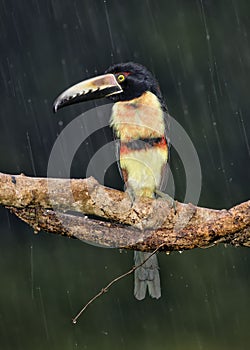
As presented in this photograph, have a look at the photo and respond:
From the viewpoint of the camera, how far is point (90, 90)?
3.40 m

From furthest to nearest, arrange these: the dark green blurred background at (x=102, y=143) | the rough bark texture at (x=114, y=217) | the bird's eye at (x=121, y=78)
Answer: the dark green blurred background at (x=102, y=143)
the bird's eye at (x=121, y=78)
the rough bark texture at (x=114, y=217)

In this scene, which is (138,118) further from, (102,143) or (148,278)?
(102,143)

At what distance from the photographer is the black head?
3473 mm

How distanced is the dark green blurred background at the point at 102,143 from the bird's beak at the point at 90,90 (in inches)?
113

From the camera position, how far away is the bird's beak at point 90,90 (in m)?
3.33

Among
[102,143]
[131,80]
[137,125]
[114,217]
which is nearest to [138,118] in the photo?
[137,125]

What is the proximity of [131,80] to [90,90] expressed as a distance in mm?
209

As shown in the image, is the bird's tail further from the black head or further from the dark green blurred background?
the dark green blurred background

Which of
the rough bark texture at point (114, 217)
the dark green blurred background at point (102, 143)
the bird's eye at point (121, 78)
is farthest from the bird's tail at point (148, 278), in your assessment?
the dark green blurred background at point (102, 143)

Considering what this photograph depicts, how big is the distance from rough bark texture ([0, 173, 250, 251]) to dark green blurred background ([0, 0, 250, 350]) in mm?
3485

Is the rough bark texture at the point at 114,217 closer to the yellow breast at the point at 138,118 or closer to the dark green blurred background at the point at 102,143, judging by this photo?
the yellow breast at the point at 138,118

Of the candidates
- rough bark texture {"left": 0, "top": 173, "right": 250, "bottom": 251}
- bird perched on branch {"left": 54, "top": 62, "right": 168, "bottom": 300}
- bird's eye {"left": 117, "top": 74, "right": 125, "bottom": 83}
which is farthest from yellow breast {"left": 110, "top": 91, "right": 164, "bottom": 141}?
rough bark texture {"left": 0, "top": 173, "right": 250, "bottom": 251}

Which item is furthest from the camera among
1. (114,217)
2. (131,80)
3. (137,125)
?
(131,80)

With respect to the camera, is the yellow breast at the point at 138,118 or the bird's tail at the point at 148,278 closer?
the yellow breast at the point at 138,118
